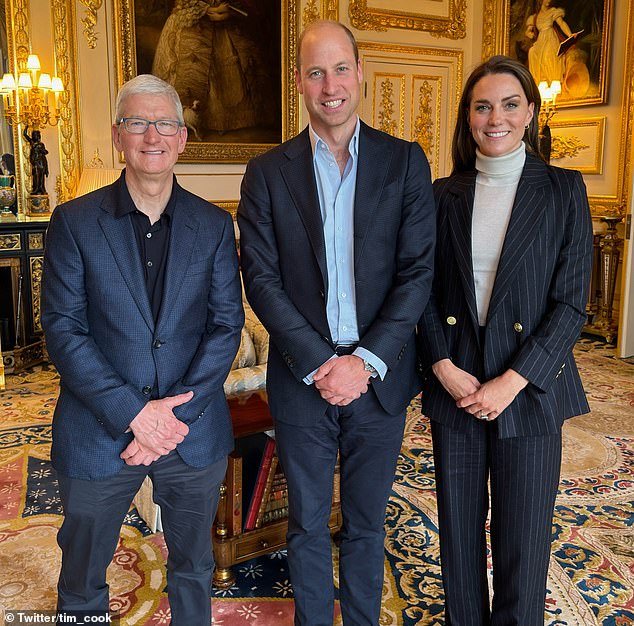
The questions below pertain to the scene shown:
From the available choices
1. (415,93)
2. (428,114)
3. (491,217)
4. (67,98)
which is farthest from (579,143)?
(491,217)

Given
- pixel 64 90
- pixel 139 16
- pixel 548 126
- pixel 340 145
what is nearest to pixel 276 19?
pixel 139 16

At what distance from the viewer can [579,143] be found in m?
6.76

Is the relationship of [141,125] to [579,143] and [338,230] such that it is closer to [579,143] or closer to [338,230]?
[338,230]

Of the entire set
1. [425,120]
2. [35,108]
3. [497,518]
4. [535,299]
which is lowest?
[497,518]

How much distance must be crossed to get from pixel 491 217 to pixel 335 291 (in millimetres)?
494

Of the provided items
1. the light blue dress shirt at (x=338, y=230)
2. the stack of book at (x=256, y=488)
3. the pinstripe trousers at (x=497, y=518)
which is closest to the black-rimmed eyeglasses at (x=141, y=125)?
the light blue dress shirt at (x=338, y=230)

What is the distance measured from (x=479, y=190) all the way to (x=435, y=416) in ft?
2.22

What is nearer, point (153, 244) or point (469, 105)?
point (153, 244)

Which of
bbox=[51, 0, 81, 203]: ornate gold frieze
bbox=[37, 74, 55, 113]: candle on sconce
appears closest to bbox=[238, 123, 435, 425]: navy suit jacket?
bbox=[37, 74, 55, 113]: candle on sconce

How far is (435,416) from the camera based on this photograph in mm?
2031

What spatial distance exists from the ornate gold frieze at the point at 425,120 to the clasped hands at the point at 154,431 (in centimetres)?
644

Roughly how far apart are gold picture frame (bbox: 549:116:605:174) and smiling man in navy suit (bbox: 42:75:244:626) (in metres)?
5.66

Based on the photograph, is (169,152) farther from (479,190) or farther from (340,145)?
(479,190)

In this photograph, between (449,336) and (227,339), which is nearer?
(227,339)
